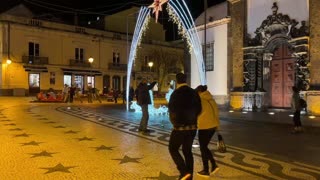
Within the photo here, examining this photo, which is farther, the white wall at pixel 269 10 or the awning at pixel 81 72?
the awning at pixel 81 72

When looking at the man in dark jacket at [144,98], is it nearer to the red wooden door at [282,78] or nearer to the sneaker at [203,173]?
the sneaker at [203,173]

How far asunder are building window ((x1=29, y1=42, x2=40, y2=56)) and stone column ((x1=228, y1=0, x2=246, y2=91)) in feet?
98.6

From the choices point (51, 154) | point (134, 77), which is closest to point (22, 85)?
point (134, 77)

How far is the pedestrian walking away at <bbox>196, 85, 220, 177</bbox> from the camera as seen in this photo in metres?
7.70

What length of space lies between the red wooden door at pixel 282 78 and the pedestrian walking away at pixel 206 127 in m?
16.5

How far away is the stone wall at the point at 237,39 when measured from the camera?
2609cm

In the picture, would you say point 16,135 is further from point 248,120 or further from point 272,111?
point 272,111

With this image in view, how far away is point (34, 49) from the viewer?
166 feet

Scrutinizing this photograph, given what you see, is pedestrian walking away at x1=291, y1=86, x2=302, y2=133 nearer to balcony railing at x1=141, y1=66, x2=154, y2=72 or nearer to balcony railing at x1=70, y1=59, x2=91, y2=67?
balcony railing at x1=70, y1=59, x2=91, y2=67

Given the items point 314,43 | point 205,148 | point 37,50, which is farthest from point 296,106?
point 37,50

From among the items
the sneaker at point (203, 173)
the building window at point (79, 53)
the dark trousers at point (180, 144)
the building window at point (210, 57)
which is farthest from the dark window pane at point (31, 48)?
the dark trousers at point (180, 144)

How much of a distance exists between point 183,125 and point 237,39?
68.2 feet

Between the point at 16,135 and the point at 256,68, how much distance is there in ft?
52.5

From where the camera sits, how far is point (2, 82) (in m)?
47.6
